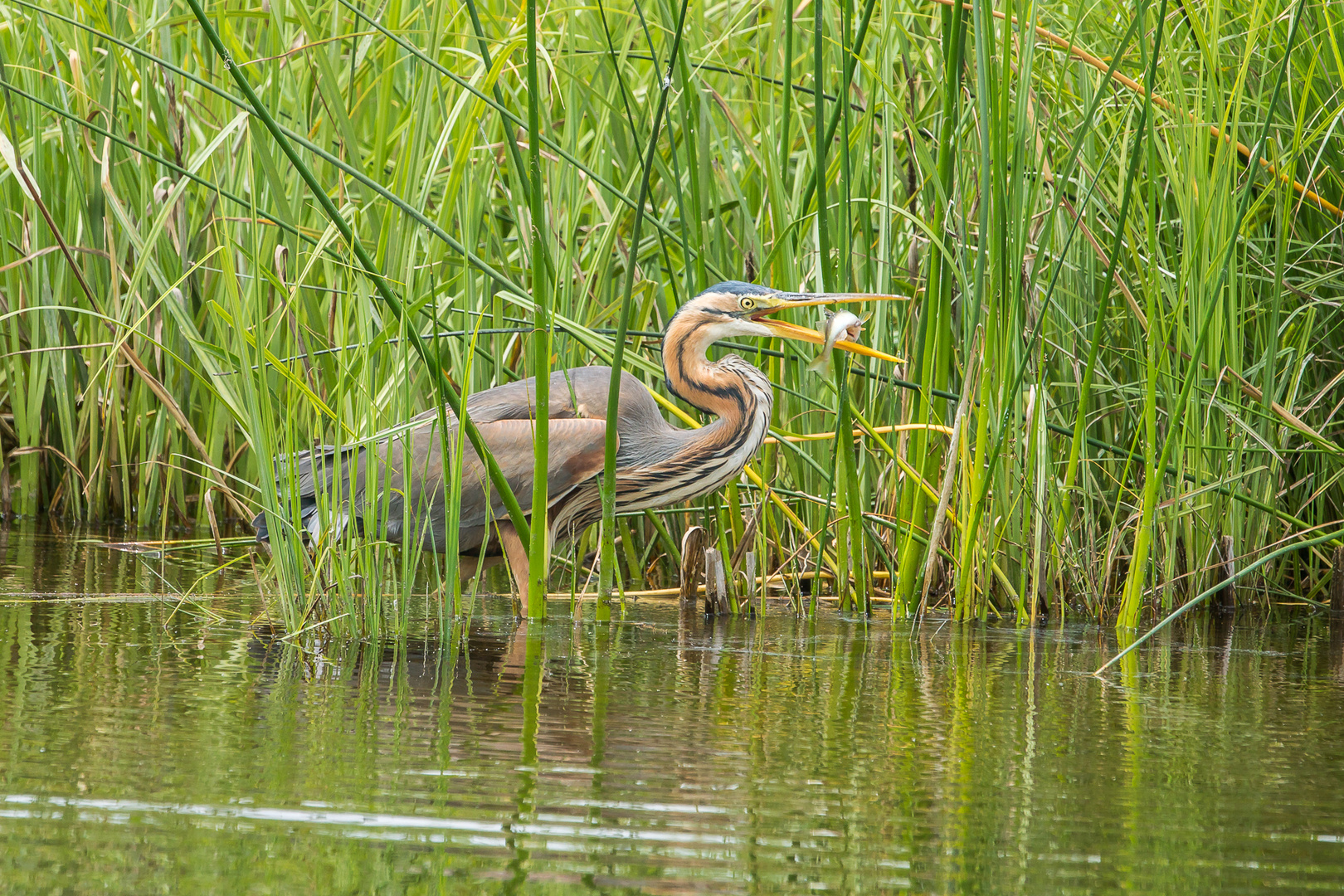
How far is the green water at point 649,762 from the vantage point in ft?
6.54

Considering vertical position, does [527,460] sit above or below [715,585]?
above

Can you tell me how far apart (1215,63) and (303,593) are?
9.21ft

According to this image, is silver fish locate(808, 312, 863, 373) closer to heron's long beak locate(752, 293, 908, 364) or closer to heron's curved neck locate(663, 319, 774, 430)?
heron's long beak locate(752, 293, 908, 364)

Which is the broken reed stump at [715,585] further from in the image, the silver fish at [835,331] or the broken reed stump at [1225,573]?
the broken reed stump at [1225,573]

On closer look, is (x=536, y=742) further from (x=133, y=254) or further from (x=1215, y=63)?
(x=133, y=254)

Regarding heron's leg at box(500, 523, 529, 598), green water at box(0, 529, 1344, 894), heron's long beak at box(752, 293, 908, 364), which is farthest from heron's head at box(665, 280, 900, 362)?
green water at box(0, 529, 1344, 894)

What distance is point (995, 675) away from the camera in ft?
12.0

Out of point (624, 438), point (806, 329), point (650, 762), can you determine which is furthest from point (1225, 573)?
point (650, 762)

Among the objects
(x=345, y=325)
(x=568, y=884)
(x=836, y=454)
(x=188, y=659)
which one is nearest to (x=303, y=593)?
(x=188, y=659)

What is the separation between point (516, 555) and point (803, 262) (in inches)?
56.5

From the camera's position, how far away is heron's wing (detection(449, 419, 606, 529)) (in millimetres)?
4918

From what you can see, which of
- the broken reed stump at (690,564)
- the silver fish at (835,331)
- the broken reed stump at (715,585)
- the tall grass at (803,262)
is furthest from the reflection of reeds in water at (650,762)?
the broken reed stump at (690,564)

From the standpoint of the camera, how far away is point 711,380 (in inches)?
199

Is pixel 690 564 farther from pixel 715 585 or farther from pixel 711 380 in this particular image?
pixel 711 380
